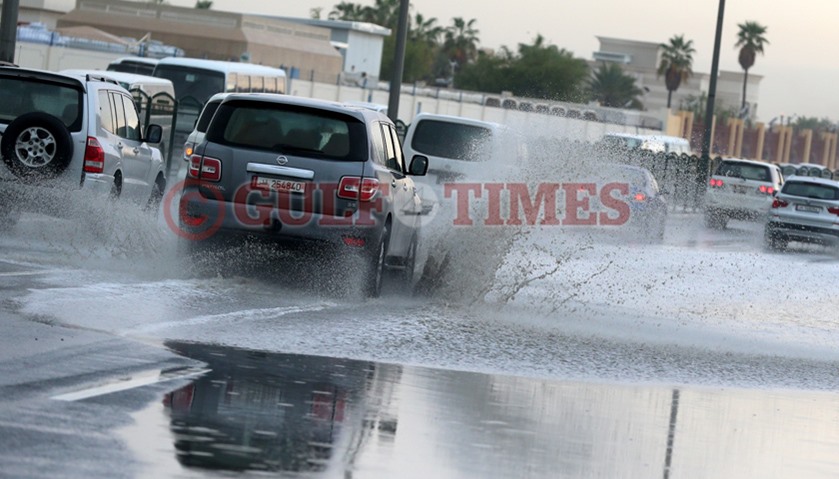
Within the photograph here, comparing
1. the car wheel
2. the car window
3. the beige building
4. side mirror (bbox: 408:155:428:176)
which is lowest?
the car wheel

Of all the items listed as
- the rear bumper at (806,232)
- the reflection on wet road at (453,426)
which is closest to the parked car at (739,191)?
the rear bumper at (806,232)

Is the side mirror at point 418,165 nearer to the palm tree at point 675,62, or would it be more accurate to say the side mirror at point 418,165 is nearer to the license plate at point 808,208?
the license plate at point 808,208

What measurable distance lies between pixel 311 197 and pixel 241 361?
3.94 metres

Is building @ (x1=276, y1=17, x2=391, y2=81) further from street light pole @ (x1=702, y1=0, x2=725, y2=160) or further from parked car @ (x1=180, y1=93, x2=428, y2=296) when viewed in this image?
parked car @ (x1=180, y1=93, x2=428, y2=296)

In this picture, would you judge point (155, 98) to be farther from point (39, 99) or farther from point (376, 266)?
point (376, 266)

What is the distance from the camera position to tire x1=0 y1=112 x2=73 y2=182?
591 inches

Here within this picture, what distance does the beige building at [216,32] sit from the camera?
8388 cm

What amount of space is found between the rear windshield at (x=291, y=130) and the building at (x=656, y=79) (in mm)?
140829

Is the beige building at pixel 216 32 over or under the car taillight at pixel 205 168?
over

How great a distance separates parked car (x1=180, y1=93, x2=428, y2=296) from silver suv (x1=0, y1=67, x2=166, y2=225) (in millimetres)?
2257

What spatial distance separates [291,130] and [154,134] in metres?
4.55

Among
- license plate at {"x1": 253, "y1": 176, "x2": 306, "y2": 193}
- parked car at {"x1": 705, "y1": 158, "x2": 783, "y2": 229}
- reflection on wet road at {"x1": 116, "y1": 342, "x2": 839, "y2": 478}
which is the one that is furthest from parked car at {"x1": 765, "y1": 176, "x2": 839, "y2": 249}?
reflection on wet road at {"x1": 116, "y1": 342, "x2": 839, "y2": 478}

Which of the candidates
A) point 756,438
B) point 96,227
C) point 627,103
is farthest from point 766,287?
point 627,103

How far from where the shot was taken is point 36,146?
1516 cm
